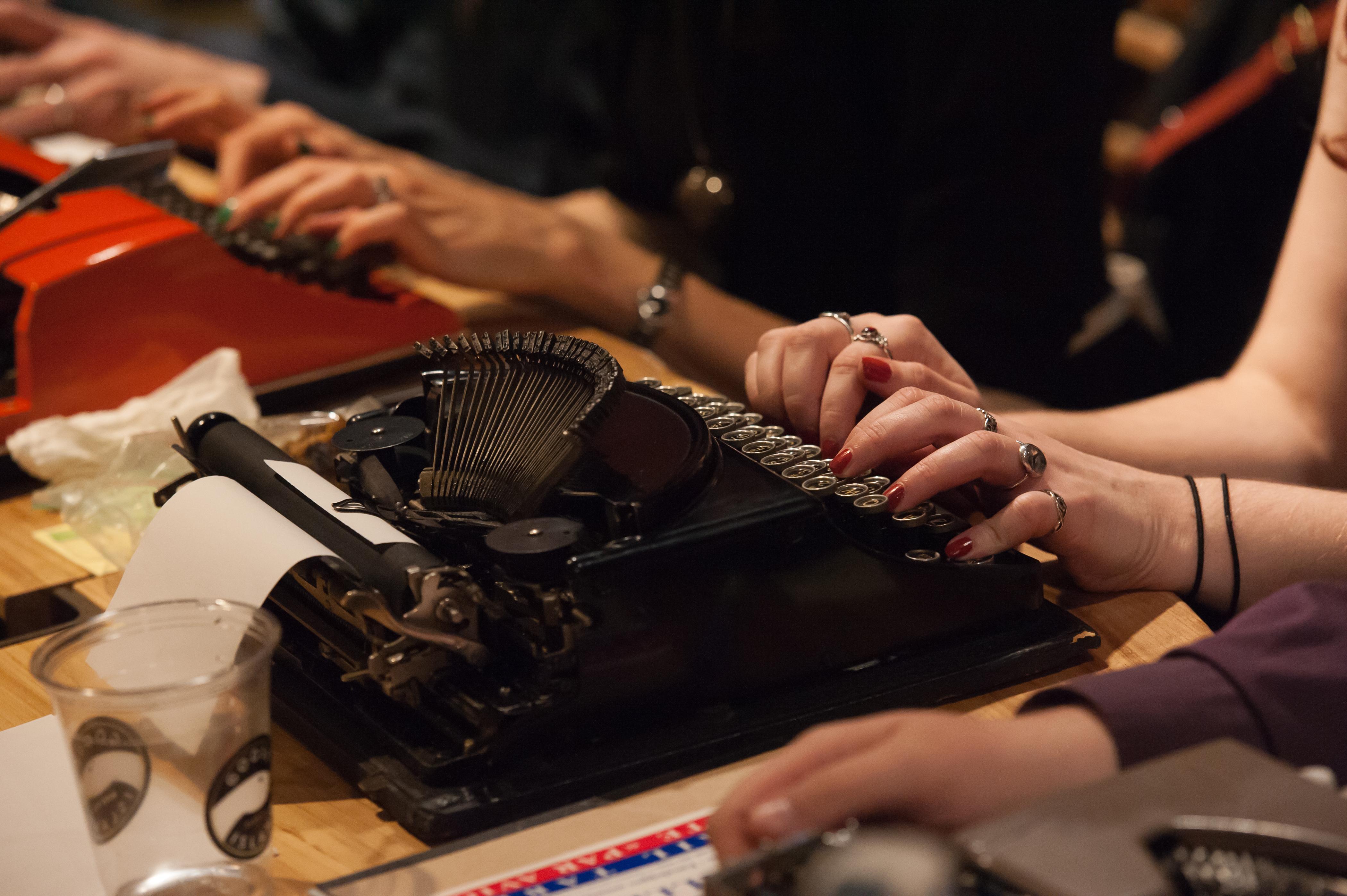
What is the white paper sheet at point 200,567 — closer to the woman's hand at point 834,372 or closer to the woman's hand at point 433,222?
the woman's hand at point 834,372

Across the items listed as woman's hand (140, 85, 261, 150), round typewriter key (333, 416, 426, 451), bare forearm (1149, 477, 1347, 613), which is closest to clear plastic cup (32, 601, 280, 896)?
round typewriter key (333, 416, 426, 451)

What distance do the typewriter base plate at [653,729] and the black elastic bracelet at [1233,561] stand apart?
165 mm

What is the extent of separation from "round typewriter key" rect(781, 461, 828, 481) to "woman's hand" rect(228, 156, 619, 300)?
783 millimetres

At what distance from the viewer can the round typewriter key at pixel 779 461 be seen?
0.79 metres

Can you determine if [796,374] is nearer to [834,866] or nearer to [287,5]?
[834,866]

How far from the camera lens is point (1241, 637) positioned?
0.67 meters

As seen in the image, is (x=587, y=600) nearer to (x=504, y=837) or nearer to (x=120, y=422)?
(x=504, y=837)

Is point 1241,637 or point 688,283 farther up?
point 1241,637

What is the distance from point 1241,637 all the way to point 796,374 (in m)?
0.37

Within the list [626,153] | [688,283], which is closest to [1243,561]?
[688,283]

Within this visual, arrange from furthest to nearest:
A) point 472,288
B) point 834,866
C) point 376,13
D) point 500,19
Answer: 1. point 376,13
2. point 500,19
3. point 472,288
4. point 834,866

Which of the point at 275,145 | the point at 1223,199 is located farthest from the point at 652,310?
the point at 1223,199

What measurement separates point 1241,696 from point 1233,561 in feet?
0.94

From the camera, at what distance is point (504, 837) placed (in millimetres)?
640
